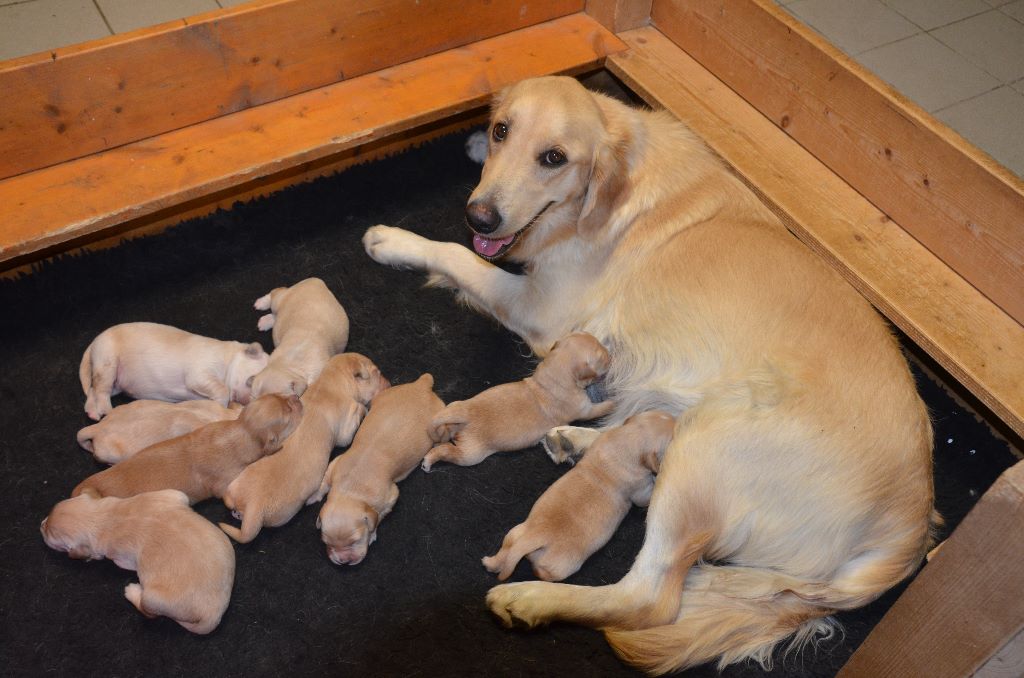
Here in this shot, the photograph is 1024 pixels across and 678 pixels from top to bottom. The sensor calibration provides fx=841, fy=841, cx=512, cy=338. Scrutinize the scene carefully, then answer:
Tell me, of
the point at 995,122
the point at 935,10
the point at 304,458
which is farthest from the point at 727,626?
the point at 935,10

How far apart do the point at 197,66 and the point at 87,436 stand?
1.25 m

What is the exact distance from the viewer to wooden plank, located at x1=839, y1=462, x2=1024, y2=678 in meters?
1.25

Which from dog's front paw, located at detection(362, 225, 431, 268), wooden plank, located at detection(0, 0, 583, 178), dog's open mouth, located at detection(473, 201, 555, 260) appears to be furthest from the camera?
dog's front paw, located at detection(362, 225, 431, 268)

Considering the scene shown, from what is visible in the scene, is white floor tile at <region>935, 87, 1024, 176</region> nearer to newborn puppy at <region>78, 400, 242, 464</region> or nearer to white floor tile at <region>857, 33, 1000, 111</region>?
white floor tile at <region>857, 33, 1000, 111</region>

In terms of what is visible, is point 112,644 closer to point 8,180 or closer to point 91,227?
point 91,227

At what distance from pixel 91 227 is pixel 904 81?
3.39m

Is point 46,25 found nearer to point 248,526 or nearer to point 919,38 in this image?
point 248,526

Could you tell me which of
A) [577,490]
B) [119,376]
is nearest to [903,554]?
[577,490]

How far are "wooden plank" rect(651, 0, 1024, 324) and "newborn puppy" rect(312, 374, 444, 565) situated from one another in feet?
5.48

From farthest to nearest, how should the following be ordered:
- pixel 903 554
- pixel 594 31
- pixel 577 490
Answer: pixel 594 31, pixel 577 490, pixel 903 554

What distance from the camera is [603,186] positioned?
94.8 inches

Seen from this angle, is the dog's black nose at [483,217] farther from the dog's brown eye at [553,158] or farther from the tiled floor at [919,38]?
the tiled floor at [919,38]

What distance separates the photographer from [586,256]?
2541 mm

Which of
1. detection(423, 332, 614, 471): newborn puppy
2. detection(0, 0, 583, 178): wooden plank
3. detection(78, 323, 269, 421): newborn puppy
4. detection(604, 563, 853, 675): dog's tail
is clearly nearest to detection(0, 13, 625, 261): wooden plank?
detection(0, 0, 583, 178): wooden plank
